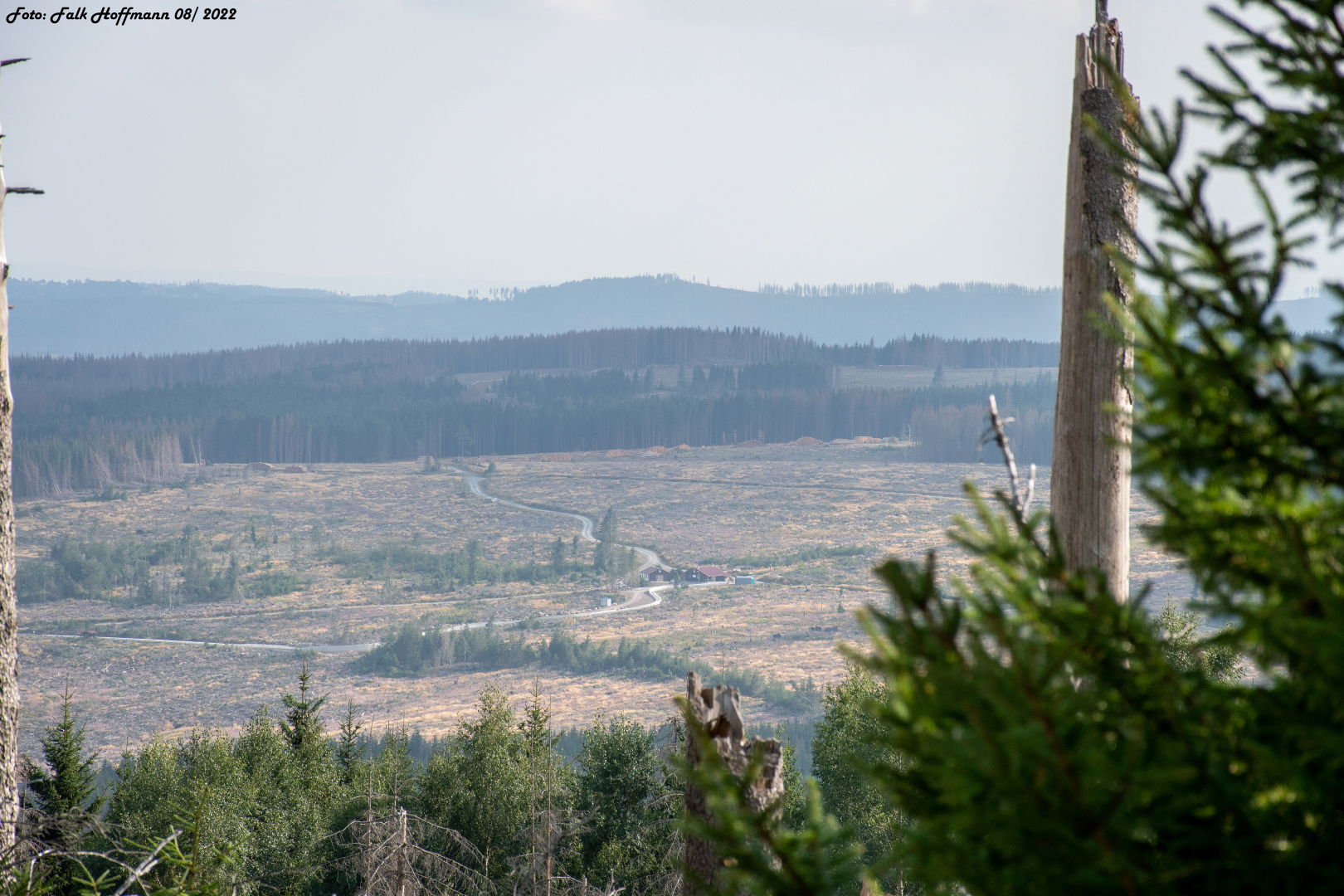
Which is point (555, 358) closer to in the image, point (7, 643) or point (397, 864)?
point (397, 864)

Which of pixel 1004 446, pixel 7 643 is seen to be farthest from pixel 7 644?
pixel 1004 446

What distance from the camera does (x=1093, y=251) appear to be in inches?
161

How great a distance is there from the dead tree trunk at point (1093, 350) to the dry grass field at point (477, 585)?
7173cm

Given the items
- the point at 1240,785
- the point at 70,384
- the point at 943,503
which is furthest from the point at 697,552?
the point at 1240,785

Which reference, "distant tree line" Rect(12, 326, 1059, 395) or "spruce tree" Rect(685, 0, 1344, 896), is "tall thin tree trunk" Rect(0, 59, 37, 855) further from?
"distant tree line" Rect(12, 326, 1059, 395)

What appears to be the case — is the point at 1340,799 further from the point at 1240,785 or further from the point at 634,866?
the point at 634,866

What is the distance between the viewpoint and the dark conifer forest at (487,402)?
162 meters

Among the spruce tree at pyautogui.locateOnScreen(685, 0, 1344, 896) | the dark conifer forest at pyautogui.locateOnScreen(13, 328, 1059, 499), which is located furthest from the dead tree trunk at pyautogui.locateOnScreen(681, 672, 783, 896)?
the dark conifer forest at pyautogui.locateOnScreen(13, 328, 1059, 499)

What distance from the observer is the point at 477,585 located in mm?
129625

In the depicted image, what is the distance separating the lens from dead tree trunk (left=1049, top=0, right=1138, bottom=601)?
160 inches

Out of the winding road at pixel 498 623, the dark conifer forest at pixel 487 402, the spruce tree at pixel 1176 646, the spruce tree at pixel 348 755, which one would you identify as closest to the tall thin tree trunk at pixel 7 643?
the spruce tree at pixel 1176 646

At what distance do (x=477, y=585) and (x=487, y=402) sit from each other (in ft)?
186

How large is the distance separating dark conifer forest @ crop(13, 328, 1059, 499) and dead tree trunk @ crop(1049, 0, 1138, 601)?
5816 inches

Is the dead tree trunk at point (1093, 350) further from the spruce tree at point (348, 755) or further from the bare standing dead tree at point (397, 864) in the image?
the spruce tree at point (348, 755)
